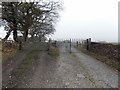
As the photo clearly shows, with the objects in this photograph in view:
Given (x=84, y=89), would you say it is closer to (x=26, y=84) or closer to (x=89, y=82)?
(x=89, y=82)

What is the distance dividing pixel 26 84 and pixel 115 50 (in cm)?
779

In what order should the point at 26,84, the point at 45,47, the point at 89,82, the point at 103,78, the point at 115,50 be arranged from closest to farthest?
the point at 26,84, the point at 89,82, the point at 103,78, the point at 115,50, the point at 45,47

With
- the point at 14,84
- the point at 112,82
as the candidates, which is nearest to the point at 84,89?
the point at 112,82

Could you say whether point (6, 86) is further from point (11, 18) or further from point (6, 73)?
point (11, 18)

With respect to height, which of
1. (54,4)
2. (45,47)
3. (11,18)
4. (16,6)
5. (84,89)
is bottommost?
(84,89)

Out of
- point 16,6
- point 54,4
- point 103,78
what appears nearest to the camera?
point 103,78

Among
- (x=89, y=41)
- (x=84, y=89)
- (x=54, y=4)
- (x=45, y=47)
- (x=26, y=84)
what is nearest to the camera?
(x=84, y=89)

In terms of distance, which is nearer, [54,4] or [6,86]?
[6,86]

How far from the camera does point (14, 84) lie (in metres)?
5.55

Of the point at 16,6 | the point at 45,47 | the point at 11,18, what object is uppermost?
the point at 16,6

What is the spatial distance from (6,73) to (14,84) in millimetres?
1634

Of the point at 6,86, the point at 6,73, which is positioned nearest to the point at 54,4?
the point at 6,73

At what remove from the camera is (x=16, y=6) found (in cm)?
1555

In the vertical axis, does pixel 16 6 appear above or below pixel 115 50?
above
